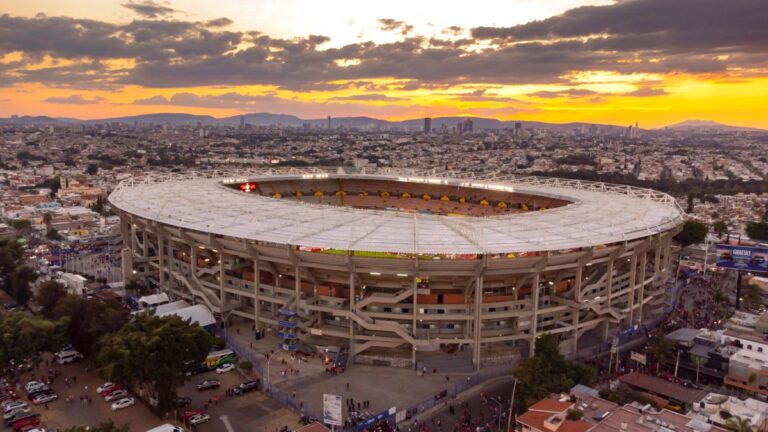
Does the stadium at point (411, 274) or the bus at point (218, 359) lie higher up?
the stadium at point (411, 274)

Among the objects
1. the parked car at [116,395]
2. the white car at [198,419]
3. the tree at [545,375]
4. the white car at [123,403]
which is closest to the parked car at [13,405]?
the parked car at [116,395]

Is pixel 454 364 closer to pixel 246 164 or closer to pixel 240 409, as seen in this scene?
pixel 240 409

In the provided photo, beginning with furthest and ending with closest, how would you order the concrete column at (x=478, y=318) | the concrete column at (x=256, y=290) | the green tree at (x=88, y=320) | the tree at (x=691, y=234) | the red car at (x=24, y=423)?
the tree at (x=691, y=234) → the concrete column at (x=256, y=290) → the concrete column at (x=478, y=318) → the green tree at (x=88, y=320) → the red car at (x=24, y=423)

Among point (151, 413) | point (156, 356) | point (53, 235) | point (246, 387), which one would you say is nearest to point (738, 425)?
point (246, 387)

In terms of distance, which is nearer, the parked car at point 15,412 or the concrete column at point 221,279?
the parked car at point 15,412

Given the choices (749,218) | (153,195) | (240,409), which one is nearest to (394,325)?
(240,409)

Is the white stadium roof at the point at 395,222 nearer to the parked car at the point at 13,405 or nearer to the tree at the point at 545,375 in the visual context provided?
the tree at the point at 545,375

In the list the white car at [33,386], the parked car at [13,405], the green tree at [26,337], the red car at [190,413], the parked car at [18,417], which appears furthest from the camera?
the white car at [33,386]

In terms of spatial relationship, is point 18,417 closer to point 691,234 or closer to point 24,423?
point 24,423
